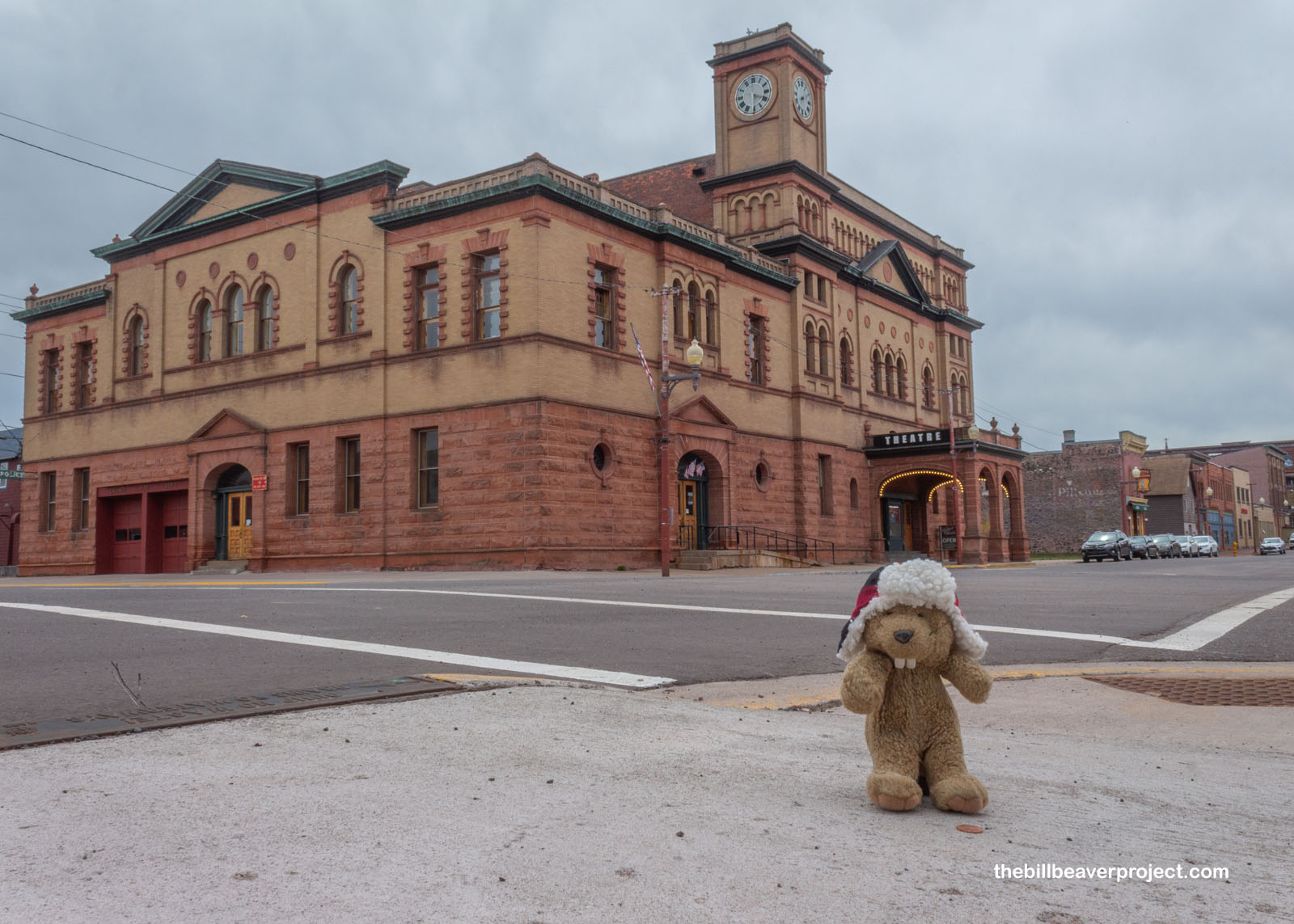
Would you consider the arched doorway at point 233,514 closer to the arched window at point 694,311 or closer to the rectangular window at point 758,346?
the arched window at point 694,311

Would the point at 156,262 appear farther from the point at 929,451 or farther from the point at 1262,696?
the point at 1262,696

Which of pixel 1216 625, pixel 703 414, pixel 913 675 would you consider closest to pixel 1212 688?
pixel 913 675

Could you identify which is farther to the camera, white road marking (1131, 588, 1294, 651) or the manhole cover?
white road marking (1131, 588, 1294, 651)

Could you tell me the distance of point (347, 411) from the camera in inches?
1266

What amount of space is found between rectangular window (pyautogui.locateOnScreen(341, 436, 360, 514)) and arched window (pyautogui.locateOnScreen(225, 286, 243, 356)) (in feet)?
21.1

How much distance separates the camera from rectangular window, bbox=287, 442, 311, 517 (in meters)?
33.5

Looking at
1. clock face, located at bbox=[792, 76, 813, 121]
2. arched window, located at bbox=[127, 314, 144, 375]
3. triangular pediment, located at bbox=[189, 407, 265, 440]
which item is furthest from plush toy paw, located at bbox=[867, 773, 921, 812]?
arched window, located at bbox=[127, 314, 144, 375]

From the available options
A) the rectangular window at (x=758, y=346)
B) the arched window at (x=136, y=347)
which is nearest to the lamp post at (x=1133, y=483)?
the rectangular window at (x=758, y=346)

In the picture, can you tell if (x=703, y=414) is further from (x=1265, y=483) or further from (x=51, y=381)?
(x=1265, y=483)

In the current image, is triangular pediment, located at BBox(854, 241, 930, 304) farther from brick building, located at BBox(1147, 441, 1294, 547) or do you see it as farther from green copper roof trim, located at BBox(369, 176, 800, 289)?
brick building, located at BBox(1147, 441, 1294, 547)

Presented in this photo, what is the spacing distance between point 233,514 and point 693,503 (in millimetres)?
15125

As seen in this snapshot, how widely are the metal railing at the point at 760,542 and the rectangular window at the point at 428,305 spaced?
9596mm

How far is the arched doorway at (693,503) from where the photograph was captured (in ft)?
112

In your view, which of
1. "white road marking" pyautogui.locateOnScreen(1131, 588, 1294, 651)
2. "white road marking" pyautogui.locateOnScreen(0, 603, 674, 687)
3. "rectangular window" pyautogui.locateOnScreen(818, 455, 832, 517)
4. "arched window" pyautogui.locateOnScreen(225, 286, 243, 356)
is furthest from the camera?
"rectangular window" pyautogui.locateOnScreen(818, 455, 832, 517)
